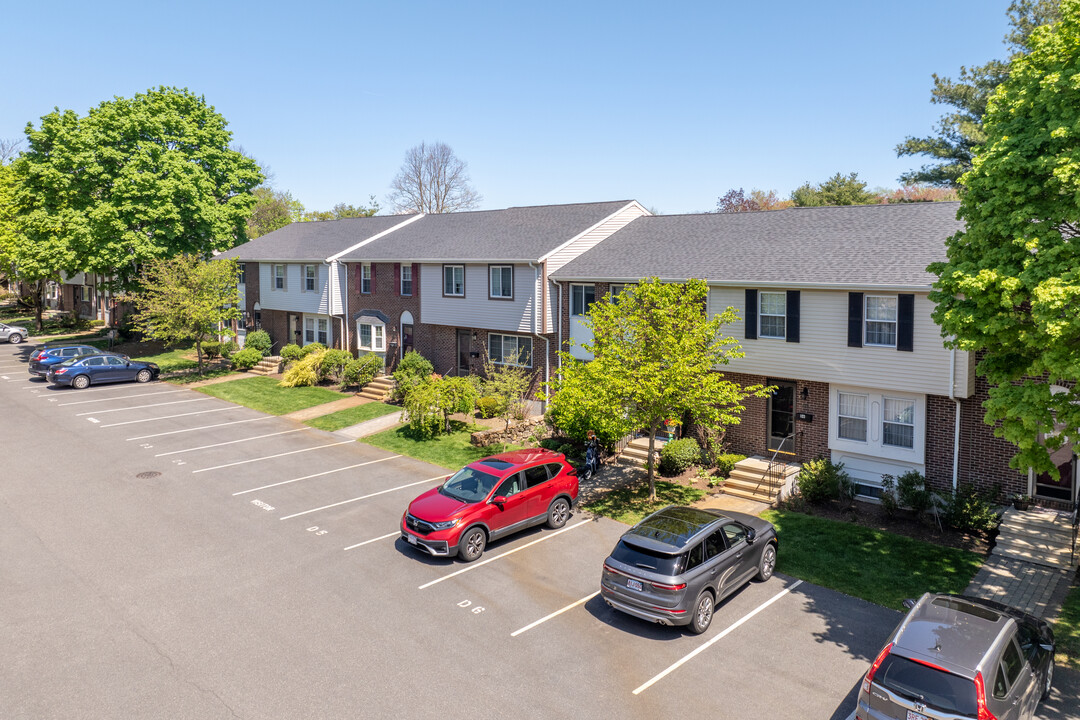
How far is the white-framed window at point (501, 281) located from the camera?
2848 cm

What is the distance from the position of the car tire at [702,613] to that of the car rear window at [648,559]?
729 millimetres

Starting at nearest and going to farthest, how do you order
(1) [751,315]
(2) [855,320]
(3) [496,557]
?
(3) [496,557]
(2) [855,320]
(1) [751,315]

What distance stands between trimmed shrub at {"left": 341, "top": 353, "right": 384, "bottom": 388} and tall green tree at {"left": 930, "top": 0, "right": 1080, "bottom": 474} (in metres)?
25.8

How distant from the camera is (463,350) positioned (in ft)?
105

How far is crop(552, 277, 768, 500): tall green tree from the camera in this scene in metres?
17.7

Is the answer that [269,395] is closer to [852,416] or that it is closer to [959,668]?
[852,416]

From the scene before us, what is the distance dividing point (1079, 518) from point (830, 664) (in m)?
8.79

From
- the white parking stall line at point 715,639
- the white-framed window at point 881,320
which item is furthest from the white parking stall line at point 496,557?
the white-framed window at point 881,320

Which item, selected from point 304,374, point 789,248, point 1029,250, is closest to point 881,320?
point 789,248

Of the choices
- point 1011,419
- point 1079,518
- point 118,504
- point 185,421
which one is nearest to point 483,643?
point 1011,419

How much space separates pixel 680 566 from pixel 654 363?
6.84 metres

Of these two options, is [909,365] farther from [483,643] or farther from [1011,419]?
[483,643]

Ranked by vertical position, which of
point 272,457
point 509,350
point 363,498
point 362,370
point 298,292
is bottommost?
point 363,498

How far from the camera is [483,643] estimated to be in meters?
11.8
